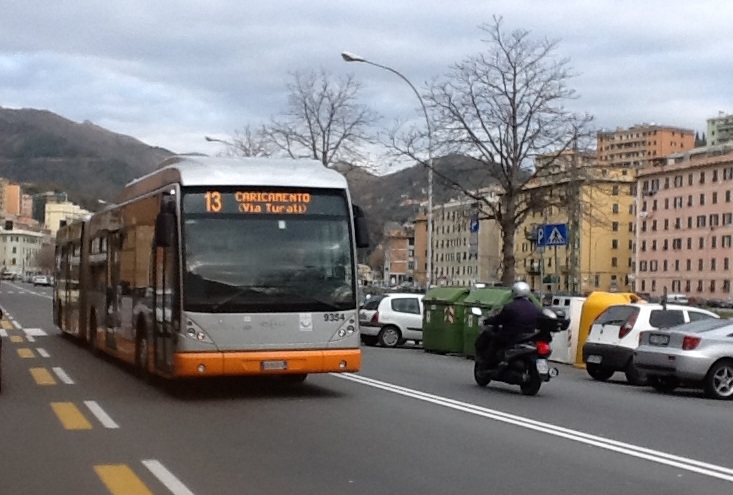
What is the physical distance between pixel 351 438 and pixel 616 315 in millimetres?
11252

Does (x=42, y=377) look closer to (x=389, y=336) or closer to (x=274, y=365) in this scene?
(x=274, y=365)

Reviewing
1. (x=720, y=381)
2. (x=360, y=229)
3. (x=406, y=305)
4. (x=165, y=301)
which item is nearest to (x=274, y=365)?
(x=165, y=301)

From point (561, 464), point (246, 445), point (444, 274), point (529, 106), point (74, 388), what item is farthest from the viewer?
point (444, 274)

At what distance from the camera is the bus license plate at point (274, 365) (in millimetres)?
14094

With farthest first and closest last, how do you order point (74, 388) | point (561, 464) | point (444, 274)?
1. point (444, 274)
2. point (74, 388)
3. point (561, 464)

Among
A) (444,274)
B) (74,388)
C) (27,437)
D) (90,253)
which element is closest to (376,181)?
(90,253)

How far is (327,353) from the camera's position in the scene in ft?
47.2

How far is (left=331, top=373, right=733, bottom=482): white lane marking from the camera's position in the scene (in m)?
9.29

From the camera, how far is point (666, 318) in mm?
20625

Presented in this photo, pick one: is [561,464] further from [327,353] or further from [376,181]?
[376,181]

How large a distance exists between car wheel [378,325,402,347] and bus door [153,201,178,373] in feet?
53.9

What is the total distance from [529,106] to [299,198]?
26.4 meters

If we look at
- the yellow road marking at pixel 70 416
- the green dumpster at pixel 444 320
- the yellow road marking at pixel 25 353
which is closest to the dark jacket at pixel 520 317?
the yellow road marking at pixel 70 416

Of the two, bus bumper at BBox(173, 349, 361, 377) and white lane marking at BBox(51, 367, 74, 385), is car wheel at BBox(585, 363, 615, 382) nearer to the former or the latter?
bus bumper at BBox(173, 349, 361, 377)
